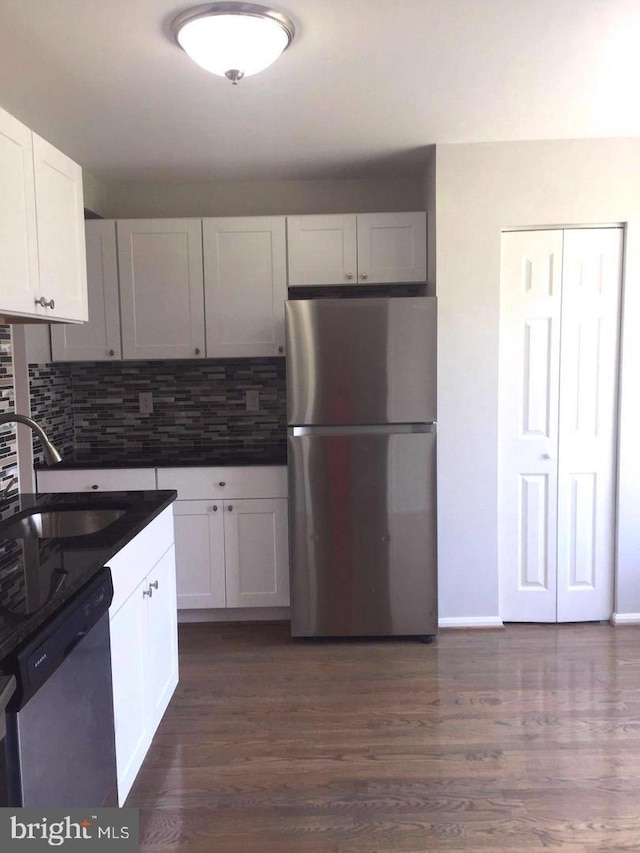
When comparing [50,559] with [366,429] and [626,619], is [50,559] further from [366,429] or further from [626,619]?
[626,619]

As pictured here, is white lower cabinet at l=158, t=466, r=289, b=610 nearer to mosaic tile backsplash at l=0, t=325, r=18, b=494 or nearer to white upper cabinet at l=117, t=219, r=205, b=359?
white upper cabinet at l=117, t=219, r=205, b=359

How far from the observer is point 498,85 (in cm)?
240

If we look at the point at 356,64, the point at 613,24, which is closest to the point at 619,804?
the point at 613,24

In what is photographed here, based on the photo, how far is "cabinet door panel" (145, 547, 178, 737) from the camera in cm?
218

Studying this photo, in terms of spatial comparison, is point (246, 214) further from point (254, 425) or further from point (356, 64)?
point (356, 64)

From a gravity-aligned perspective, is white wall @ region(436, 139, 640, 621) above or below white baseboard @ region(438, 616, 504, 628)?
above

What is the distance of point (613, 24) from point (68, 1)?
61.7 inches

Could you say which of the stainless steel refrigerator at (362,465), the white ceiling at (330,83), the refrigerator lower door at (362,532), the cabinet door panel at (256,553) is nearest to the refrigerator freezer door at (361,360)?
the stainless steel refrigerator at (362,465)

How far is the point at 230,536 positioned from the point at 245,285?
129 centimetres

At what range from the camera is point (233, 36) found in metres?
1.88

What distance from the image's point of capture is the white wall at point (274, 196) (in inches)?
144

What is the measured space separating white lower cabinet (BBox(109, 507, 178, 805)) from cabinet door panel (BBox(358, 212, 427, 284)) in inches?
65.8

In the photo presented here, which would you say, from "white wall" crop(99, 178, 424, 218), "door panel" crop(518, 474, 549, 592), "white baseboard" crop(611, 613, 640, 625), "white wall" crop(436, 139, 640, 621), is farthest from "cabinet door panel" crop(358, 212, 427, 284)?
"white baseboard" crop(611, 613, 640, 625)

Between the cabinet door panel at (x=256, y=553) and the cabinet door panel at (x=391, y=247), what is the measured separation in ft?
4.16
